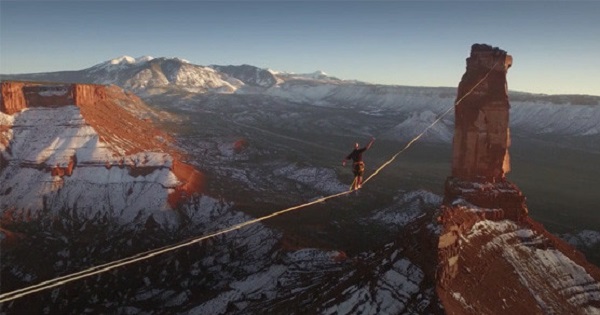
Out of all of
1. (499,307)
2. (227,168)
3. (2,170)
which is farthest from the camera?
(227,168)

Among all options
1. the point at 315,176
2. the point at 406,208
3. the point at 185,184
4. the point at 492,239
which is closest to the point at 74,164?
the point at 185,184

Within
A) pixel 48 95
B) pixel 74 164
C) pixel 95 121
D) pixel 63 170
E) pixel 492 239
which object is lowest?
pixel 63 170

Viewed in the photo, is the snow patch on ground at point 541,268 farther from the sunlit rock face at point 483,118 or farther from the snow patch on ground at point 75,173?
the snow patch on ground at point 75,173

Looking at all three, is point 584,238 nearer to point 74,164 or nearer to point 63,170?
point 74,164

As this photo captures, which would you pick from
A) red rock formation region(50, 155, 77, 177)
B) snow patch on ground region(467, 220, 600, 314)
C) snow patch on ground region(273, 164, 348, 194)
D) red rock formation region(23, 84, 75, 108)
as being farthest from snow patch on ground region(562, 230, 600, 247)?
red rock formation region(23, 84, 75, 108)

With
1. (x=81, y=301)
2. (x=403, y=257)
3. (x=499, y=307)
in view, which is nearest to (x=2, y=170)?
(x=81, y=301)

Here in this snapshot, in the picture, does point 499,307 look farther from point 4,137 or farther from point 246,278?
point 4,137

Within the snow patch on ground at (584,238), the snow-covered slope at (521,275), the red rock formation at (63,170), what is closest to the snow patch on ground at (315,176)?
the snow patch on ground at (584,238)
